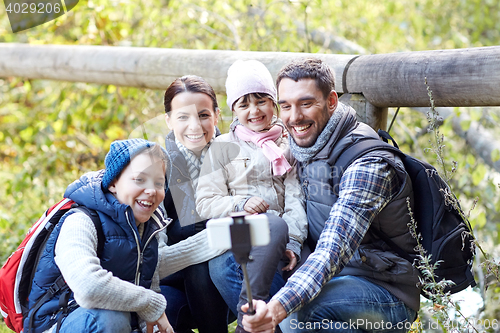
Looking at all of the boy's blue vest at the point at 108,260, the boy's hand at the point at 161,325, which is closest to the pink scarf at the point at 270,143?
the boy's blue vest at the point at 108,260

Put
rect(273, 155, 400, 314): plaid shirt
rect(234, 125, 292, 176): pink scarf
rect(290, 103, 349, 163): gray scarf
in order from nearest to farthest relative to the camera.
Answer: rect(273, 155, 400, 314): plaid shirt < rect(290, 103, 349, 163): gray scarf < rect(234, 125, 292, 176): pink scarf

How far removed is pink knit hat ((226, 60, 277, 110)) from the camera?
92.4 inches

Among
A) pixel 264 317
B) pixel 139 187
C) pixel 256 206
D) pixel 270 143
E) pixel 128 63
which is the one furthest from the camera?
pixel 128 63

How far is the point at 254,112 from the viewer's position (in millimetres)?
2352

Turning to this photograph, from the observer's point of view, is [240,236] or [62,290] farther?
[62,290]

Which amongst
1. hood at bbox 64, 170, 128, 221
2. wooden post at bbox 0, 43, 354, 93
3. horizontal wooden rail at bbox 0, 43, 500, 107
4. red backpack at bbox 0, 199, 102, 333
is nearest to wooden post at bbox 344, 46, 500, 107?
horizontal wooden rail at bbox 0, 43, 500, 107

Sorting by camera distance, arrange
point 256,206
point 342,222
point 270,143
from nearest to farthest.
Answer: point 342,222, point 256,206, point 270,143

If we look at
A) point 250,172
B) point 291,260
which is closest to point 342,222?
point 291,260

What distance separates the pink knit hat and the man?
18cm

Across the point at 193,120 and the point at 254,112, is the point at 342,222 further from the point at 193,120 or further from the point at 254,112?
the point at 193,120

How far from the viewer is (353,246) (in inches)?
76.0

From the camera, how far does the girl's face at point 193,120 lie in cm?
240

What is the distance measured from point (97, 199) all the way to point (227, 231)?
2.70ft

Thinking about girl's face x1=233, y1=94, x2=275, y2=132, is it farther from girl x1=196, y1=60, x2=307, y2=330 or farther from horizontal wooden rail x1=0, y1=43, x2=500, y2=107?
horizontal wooden rail x1=0, y1=43, x2=500, y2=107
